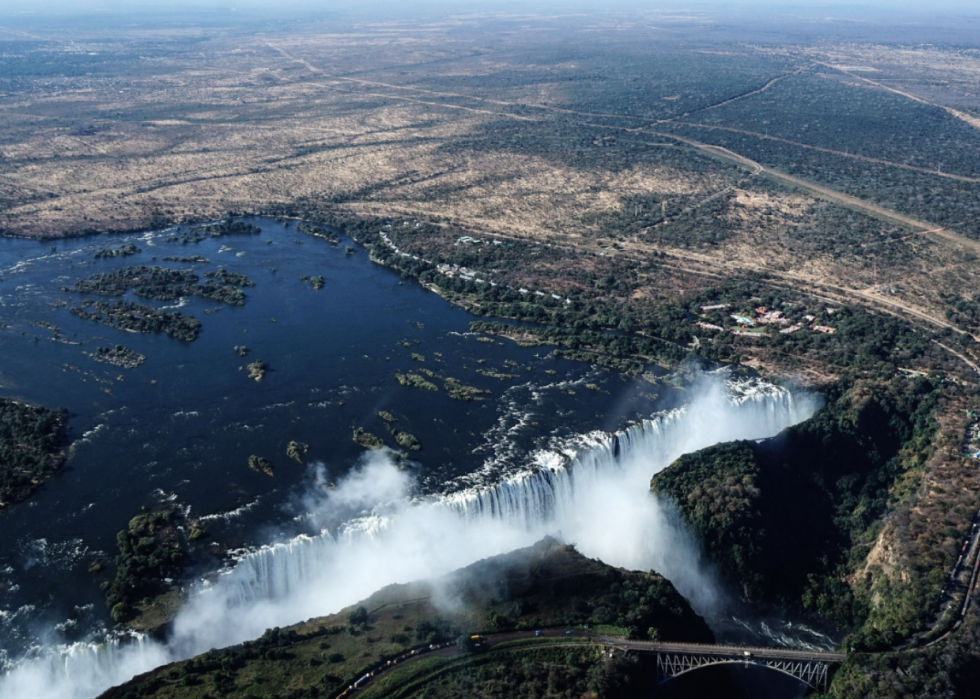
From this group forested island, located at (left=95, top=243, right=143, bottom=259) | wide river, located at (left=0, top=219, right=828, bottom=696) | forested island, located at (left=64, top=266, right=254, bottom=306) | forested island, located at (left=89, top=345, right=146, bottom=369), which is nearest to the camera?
wide river, located at (left=0, top=219, right=828, bottom=696)

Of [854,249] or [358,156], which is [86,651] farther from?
[358,156]

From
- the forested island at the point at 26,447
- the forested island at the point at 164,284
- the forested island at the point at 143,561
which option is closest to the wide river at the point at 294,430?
the forested island at the point at 143,561

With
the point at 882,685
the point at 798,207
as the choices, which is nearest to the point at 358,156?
the point at 798,207

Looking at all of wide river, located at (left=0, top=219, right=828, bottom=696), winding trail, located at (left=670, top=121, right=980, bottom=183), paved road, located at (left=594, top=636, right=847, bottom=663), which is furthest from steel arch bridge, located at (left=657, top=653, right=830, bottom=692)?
winding trail, located at (left=670, top=121, right=980, bottom=183)

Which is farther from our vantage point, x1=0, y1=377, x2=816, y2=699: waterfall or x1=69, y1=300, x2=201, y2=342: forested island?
x1=69, y1=300, x2=201, y2=342: forested island

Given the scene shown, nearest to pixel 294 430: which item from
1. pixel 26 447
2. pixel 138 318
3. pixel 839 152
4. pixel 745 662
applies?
pixel 26 447

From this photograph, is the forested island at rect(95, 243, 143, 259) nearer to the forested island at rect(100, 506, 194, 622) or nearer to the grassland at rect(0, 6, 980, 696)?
the grassland at rect(0, 6, 980, 696)

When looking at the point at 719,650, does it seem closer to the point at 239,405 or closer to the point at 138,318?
the point at 239,405
